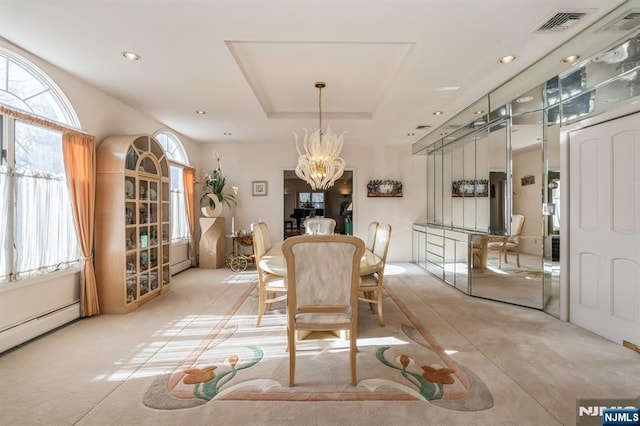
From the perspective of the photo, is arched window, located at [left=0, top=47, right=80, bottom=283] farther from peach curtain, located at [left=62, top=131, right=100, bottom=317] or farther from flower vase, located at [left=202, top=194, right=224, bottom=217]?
flower vase, located at [left=202, top=194, right=224, bottom=217]

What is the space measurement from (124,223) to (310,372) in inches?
108

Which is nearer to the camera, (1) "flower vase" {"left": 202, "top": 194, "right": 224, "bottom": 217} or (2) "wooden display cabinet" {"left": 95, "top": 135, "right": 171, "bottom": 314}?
(2) "wooden display cabinet" {"left": 95, "top": 135, "right": 171, "bottom": 314}

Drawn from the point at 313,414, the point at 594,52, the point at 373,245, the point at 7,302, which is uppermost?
the point at 594,52

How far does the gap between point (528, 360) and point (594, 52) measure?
8.99ft

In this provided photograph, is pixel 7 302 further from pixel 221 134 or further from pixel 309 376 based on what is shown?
pixel 221 134

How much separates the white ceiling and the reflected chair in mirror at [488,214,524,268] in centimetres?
168

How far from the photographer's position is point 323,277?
2049 millimetres

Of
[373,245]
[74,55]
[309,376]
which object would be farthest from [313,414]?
[74,55]

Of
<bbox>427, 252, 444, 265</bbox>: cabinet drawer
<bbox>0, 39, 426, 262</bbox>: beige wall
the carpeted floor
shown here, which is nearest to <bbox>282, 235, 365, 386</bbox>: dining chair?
the carpeted floor

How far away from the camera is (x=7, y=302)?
8.16ft

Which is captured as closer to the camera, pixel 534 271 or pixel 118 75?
pixel 118 75

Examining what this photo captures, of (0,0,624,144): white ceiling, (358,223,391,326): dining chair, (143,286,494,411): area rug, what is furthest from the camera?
(358,223,391,326): dining chair

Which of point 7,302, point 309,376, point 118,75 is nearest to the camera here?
point 309,376

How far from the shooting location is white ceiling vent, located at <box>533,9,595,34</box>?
7.06 ft
